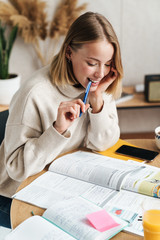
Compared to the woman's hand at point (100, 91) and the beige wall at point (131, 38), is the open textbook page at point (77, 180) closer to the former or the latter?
the woman's hand at point (100, 91)

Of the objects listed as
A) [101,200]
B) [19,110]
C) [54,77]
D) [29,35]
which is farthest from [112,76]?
[29,35]

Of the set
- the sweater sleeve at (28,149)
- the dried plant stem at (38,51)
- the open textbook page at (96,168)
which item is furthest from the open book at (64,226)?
the dried plant stem at (38,51)

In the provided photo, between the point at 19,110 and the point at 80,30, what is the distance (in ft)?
1.27

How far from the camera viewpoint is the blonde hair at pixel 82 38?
1221mm

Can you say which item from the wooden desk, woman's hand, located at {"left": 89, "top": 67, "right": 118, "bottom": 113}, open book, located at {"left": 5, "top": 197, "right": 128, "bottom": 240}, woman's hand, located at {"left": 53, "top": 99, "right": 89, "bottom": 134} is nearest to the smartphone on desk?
woman's hand, located at {"left": 89, "top": 67, "right": 118, "bottom": 113}

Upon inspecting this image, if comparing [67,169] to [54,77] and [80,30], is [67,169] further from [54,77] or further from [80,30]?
[80,30]

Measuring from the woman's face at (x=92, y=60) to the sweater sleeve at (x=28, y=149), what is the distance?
27 centimetres

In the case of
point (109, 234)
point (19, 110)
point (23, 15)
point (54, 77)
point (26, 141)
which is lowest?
point (109, 234)

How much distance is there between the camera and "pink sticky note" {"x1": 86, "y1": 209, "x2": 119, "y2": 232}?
86 cm

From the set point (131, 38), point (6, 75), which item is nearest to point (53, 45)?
point (6, 75)

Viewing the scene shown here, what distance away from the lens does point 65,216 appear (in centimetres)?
90

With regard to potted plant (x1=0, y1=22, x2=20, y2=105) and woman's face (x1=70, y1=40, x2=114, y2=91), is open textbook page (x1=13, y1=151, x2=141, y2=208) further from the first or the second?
potted plant (x1=0, y1=22, x2=20, y2=105)

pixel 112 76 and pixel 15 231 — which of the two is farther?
pixel 112 76

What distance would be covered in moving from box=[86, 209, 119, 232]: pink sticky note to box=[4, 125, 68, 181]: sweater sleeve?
1.10ft
